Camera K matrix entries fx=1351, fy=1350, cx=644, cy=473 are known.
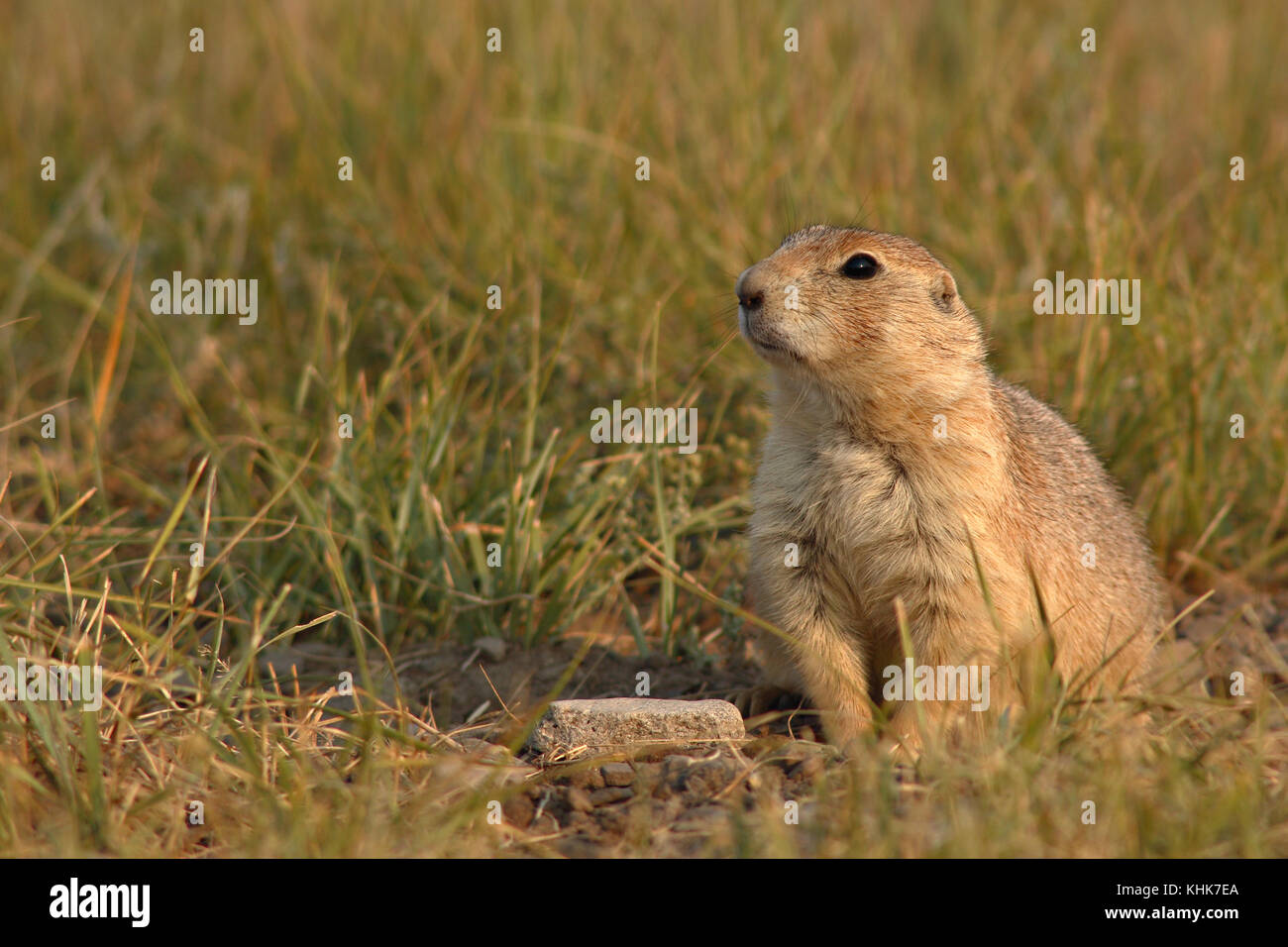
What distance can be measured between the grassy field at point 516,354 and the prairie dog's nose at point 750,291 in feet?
2.86

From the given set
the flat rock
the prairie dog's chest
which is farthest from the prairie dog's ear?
the flat rock

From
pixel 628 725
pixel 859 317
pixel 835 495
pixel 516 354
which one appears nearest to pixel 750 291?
pixel 859 317

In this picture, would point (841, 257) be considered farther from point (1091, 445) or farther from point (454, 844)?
point (454, 844)

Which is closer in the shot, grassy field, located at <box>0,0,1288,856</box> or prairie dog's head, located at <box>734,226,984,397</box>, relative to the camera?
grassy field, located at <box>0,0,1288,856</box>

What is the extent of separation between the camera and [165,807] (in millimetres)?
3441

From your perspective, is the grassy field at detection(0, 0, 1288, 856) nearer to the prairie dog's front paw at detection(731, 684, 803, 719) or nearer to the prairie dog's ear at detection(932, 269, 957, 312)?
the prairie dog's front paw at detection(731, 684, 803, 719)

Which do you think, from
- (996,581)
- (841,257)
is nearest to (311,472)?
(841,257)

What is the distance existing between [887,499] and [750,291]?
0.76 meters

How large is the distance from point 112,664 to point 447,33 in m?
5.01

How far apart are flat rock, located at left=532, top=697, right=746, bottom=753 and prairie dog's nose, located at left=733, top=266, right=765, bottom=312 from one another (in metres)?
1.21

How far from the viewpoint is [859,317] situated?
4.12 m

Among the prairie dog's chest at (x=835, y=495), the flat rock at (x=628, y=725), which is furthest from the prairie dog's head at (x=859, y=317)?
the flat rock at (x=628, y=725)

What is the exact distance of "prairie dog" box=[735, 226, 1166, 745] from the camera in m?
4.05

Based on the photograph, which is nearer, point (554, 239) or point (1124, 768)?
point (1124, 768)
